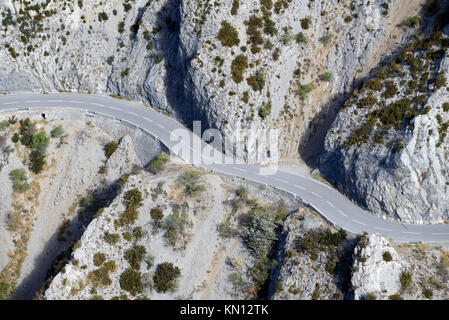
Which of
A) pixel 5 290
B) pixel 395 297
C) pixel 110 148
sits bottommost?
pixel 395 297

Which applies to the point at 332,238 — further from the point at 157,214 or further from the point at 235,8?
the point at 235,8

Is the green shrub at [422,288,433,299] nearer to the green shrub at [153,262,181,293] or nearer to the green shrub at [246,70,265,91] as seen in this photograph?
the green shrub at [153,262,181,293]

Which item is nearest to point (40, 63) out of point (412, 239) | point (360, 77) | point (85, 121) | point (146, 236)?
point (85, 121)

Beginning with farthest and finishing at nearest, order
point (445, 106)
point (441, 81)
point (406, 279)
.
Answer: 1. point (441, 81)
2. point (445, 106)
3. point (406, 279)

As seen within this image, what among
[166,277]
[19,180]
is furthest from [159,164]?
[19,180]

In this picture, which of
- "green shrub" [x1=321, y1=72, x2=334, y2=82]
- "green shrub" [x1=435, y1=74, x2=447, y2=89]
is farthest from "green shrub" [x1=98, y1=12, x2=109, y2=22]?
"green shrub" [x1=435, y1=74, x2=447, y2=89]

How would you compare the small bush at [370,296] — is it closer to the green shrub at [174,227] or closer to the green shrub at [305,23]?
the green shrub at [174,227]

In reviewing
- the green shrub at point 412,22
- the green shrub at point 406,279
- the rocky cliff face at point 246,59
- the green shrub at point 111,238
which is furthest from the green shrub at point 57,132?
the green shrub at point 412,22
